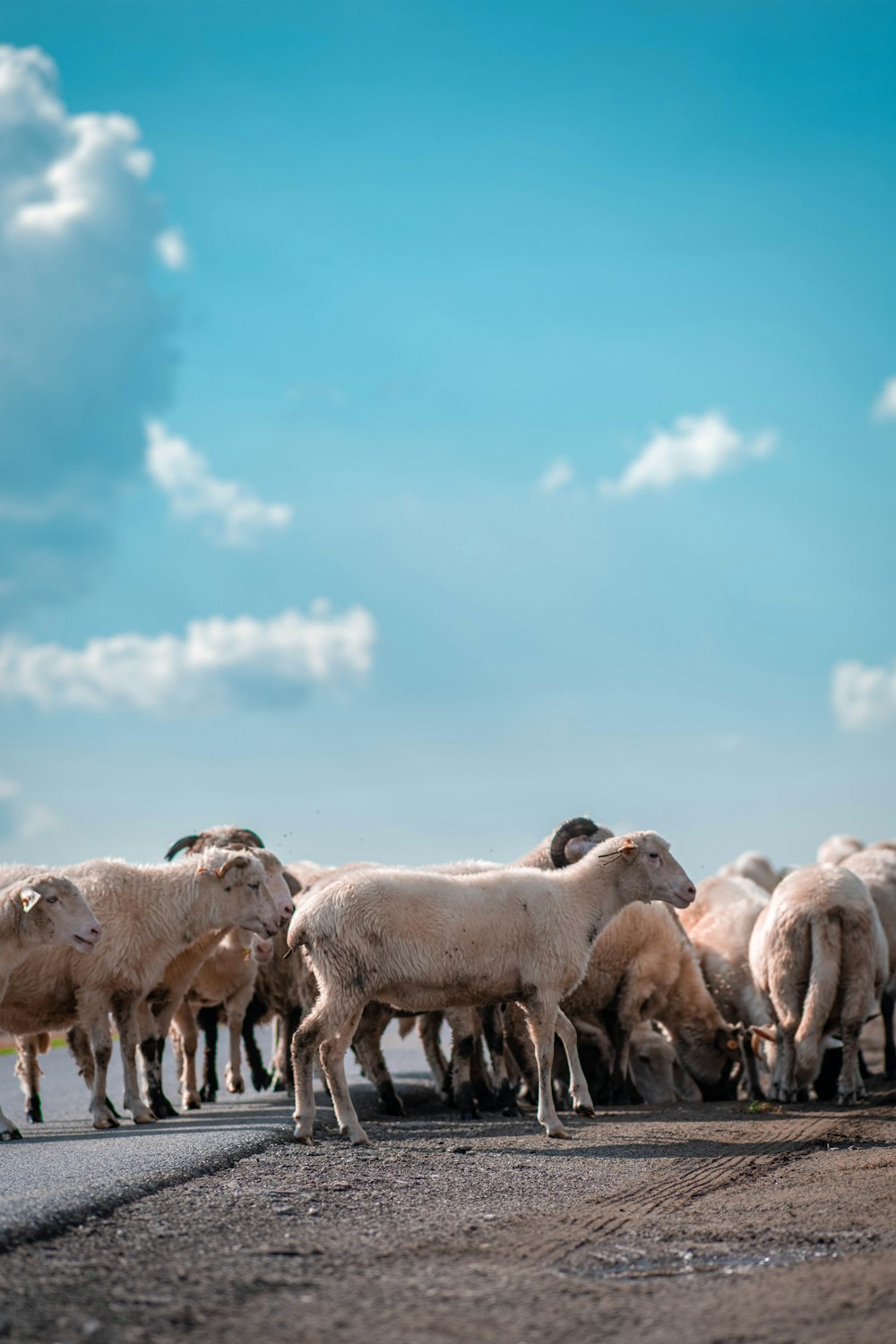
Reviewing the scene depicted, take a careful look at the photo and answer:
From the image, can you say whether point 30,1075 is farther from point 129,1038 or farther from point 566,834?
point 566,834

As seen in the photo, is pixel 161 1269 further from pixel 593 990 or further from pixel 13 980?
pixel 593 990

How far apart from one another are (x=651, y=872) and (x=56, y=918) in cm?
470

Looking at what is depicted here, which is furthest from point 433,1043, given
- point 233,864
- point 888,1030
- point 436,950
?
point 888,1030

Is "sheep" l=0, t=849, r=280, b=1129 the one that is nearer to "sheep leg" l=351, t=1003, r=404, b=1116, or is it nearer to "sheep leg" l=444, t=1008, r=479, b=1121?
"sheep leg" l=351, t=1003, r=404, b=1116

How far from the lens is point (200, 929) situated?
12.6 meters

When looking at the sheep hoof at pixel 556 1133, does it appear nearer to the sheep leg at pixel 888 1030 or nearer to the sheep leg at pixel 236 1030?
the sheep leg at pixel 236 1030

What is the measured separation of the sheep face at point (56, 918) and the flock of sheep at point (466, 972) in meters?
0.02

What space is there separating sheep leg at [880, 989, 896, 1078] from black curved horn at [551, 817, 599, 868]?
4.46 m

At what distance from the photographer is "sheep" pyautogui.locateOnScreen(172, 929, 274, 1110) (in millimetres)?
14703

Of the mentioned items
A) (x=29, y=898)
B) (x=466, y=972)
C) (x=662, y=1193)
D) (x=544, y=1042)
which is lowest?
(x=662, y=1193)

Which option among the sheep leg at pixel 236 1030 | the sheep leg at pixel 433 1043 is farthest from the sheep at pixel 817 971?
the sheep leg at pixel 236 1030

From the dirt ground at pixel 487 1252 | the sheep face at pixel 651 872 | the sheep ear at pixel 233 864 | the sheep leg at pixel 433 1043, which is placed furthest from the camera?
the sheep leg at pixel 433 1043

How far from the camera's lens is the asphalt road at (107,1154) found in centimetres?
700

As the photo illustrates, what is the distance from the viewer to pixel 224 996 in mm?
15312
